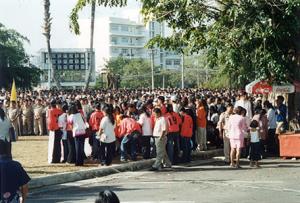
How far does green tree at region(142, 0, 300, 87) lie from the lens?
17.0 meters

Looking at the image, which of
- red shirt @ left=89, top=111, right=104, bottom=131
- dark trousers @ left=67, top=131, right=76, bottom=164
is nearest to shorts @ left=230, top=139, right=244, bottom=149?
red shirt @ left=89, top=111, right=104, bottom=131

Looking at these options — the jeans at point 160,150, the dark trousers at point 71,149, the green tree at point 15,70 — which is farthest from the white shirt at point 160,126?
the green tree at point 15,70

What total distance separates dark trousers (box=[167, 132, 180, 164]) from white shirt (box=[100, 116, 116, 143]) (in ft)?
5.22

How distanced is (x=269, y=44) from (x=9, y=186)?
12586 mm

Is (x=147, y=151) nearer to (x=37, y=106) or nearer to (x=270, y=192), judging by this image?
(x=270, y=192)

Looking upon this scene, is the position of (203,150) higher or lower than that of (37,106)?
lower

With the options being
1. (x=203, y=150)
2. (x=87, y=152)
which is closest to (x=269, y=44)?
(x=203, y=150)

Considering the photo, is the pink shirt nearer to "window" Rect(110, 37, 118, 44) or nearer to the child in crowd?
the child in crowd

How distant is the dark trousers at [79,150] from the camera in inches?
582

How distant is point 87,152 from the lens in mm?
16531

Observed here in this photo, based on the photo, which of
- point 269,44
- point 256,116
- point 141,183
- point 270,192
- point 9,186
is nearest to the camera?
point 9,186

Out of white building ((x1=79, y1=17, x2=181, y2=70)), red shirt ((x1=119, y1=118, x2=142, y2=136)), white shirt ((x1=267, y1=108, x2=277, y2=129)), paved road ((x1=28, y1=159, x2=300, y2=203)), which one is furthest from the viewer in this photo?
white building ((x1=79, y1=17, x2=181, y2=70))

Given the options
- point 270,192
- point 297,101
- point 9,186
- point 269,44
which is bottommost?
point 270,192

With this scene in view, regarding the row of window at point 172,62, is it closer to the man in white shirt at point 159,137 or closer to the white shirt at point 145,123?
the white shirt at point 145,123
